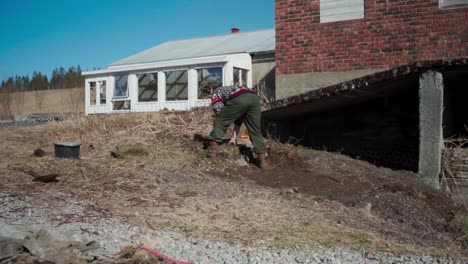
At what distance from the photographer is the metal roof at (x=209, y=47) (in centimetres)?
1733

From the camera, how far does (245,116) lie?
838 centimetres

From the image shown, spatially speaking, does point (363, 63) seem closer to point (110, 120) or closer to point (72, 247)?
point (110, 120)

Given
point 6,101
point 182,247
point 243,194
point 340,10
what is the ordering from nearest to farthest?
1. point 182,247
2. point 243,194
3. point 340,10
4. point 6,101

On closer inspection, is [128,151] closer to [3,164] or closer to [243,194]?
[3,164]

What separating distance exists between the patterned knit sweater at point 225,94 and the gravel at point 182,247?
393cm

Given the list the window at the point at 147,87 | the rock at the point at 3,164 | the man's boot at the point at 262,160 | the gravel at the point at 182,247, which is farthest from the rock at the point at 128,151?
the window at the point at 147,87

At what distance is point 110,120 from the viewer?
489 inches

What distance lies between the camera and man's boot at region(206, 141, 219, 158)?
27.1 ft

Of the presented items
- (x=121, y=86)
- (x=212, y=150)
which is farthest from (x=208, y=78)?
(x=212, y=150)

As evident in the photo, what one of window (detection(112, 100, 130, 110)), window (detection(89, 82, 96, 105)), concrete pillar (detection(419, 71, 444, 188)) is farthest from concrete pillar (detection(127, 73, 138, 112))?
concrete pillar (detection(419, 71, 444, 188))

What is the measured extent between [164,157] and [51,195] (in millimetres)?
2811

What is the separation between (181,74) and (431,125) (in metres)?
11.4

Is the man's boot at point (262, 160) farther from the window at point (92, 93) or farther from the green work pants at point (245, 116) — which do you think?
the window at point (92, 93)

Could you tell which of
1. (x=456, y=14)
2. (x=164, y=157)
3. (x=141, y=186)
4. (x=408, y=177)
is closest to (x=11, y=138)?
(x=164, y=157)
